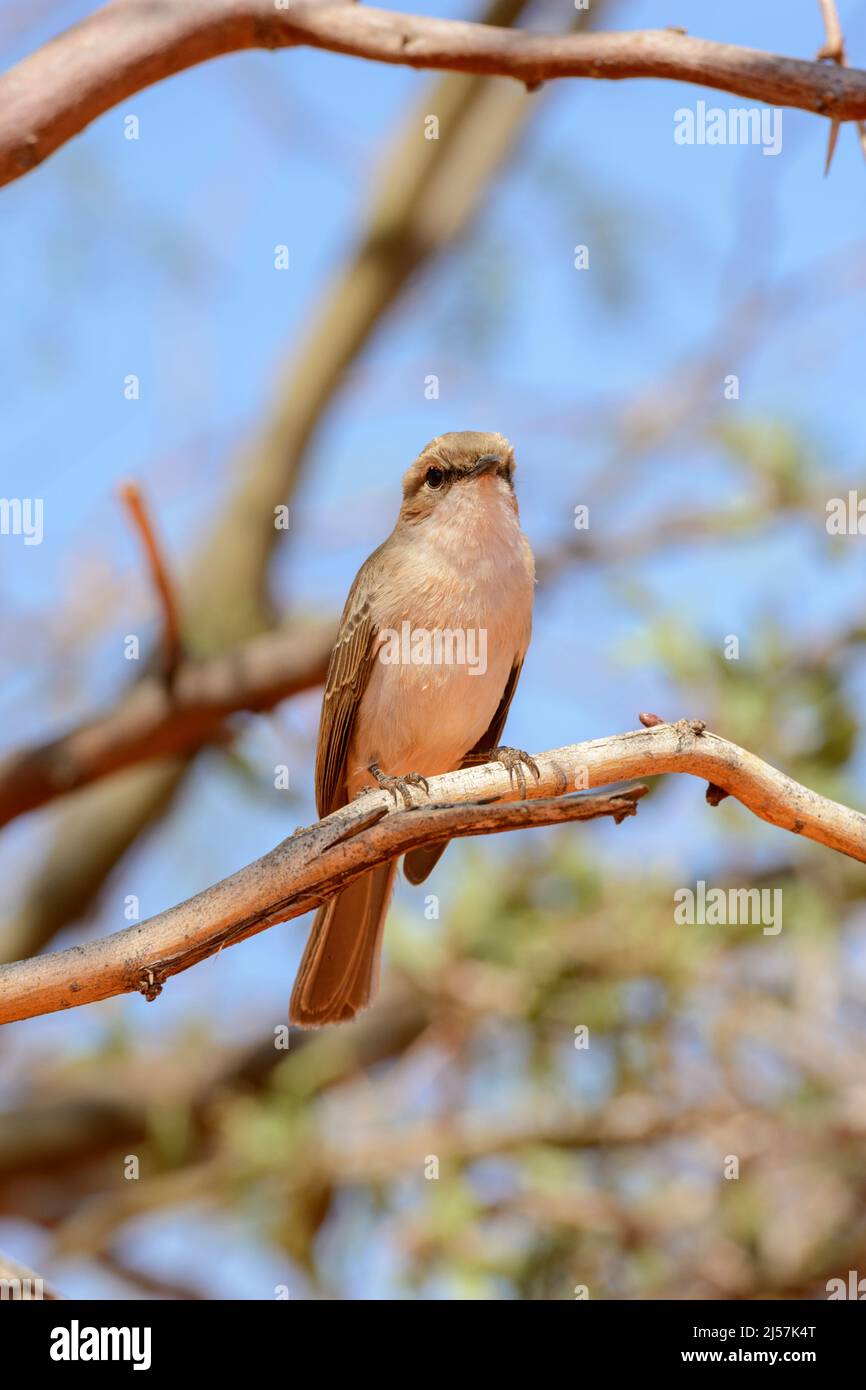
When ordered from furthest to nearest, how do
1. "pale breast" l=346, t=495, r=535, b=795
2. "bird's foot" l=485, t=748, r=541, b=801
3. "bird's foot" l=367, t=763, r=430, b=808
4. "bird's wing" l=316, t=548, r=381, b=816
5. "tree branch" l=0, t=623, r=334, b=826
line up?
"tree branch" l=0, t=623, r=334, b=826 < "bird's wing" l=316, t=548, r=381, b=816 < "pale breast" l=346, t=495, r=535, b=795 < "bird's foot" l=367, t=763, r=430, b=808 < "bird's foot" l=485, t=748, r=541, b=801

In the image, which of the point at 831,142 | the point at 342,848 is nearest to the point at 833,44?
the point at 831,142

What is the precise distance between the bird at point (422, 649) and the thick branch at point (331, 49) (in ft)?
3.94

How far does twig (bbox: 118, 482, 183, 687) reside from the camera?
469 centimetres

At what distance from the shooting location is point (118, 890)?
7.98 metres

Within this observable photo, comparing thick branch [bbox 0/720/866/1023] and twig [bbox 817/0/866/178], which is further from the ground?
twig [bbox 817/0/866/178]

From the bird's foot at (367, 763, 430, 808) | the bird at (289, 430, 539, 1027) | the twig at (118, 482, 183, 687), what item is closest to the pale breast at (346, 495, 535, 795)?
the bird at (289, 430, 539, 1027)

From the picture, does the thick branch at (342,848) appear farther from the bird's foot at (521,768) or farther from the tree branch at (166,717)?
the tree branch at (166,717)

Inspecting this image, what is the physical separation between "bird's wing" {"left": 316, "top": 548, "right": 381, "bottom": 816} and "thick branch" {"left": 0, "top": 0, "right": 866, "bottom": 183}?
61.1 inches

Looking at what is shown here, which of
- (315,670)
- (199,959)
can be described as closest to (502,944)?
(315,670)

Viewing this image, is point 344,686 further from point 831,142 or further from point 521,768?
point 831,142

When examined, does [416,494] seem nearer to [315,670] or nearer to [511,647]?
[511,647]

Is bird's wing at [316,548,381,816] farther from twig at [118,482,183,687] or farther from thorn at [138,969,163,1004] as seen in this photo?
thorn at [138,969,163,1004]

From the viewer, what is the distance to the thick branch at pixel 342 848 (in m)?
2.81

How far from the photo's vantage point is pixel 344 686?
4695 millimetres
